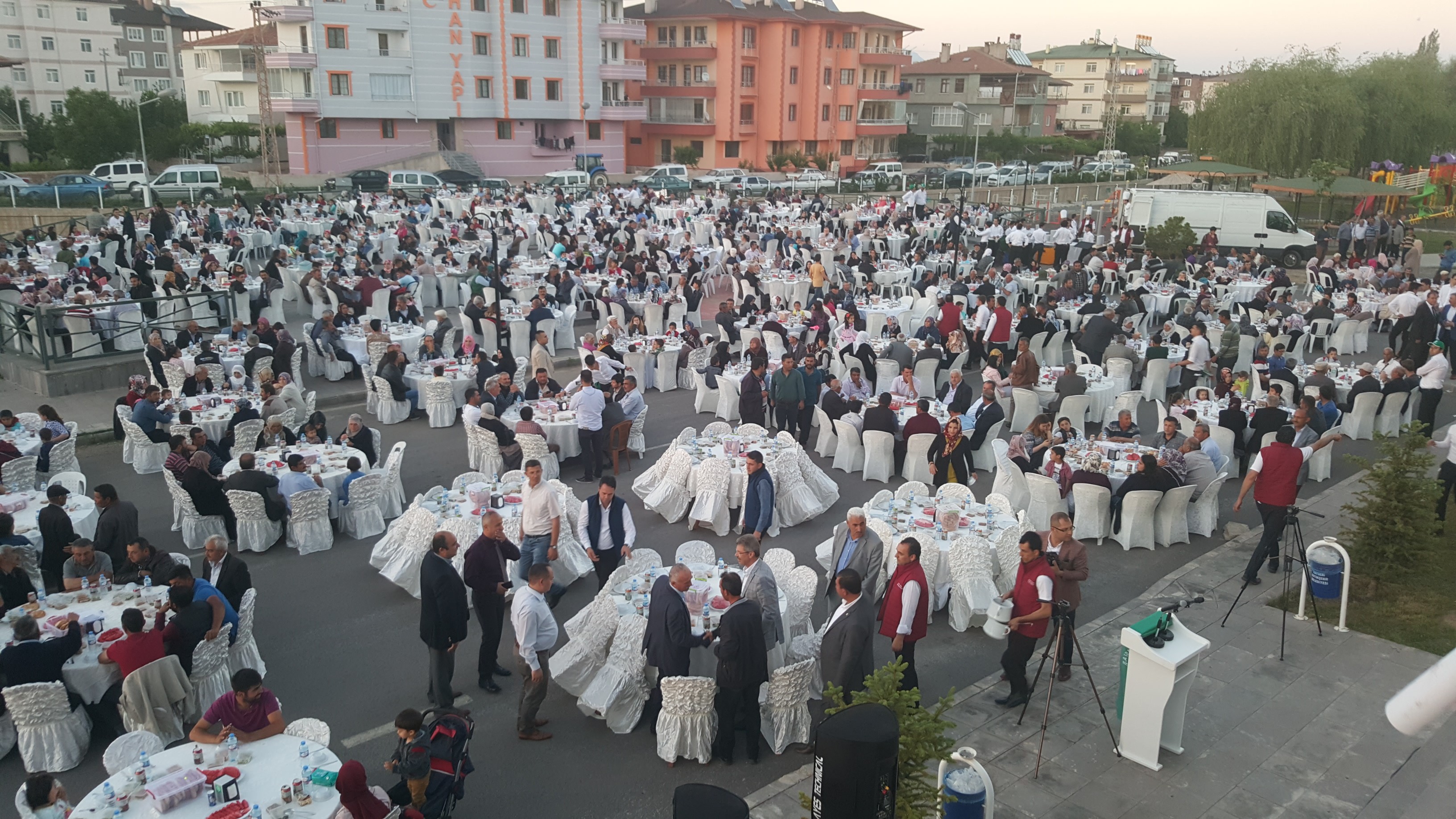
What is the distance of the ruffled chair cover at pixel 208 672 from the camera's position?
300 inches

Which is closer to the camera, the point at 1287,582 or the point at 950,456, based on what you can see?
the point at 1287,582

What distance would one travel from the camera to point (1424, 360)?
59.7ft

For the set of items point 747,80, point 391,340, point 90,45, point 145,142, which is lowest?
point 391,340

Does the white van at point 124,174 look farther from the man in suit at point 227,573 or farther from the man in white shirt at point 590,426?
the man in suit at point 227,573

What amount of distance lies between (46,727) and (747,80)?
198 ft

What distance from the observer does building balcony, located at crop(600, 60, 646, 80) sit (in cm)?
5856

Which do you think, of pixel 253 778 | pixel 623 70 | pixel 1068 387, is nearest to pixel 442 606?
pixel 253 778

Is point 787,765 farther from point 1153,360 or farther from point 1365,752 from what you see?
point 1153,360

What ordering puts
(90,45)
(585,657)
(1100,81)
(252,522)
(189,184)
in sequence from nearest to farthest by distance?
(585,657) → (252,522) → (189,184) → (90,45) → (1100,81)

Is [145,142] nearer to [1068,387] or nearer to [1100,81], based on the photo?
[1068,387]

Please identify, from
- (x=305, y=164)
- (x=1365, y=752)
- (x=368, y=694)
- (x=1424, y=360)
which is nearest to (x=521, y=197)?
(x=305, y=164)

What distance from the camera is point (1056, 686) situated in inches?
326

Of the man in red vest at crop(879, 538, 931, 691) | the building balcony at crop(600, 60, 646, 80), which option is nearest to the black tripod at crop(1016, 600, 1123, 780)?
the man in red vest at crop(879, 538, 931, 691)

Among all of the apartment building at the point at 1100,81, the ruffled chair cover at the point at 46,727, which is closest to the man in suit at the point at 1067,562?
the ruffled chair cover at the point at 46,727
